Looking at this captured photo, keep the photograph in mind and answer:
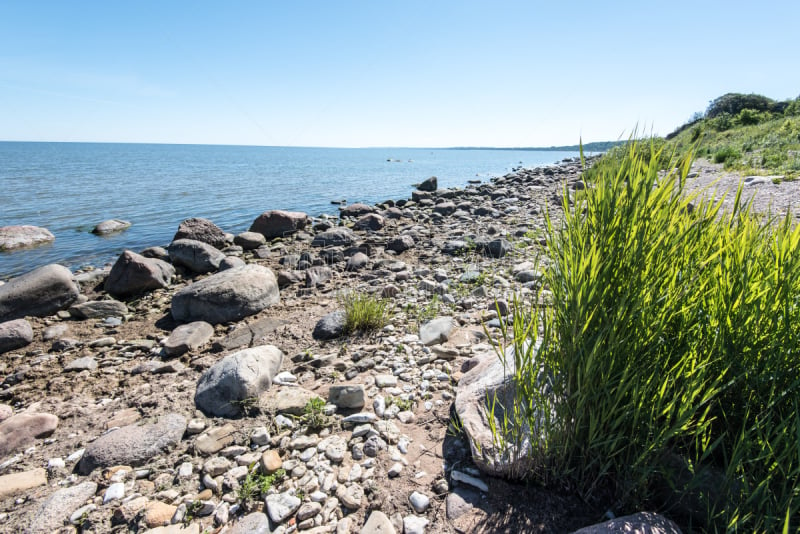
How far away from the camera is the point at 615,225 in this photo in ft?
6.26

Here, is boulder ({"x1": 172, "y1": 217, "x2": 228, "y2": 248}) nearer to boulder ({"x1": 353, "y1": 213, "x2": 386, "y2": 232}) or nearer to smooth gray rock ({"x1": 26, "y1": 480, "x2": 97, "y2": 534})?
boulder ({"x1": 353, "y1": 213, "x2": 386, "y2": 232})

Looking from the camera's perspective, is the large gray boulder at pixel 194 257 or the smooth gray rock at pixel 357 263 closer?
the smooth gray rock at pixel 357 263

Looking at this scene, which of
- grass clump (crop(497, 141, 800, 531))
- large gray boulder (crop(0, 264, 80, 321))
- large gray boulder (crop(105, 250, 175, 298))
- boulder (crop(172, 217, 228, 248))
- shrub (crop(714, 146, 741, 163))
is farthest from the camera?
shrub (crop(714, 146, 741, 163))

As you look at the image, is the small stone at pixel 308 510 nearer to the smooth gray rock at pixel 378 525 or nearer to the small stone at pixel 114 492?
the smooth gray rock at pixel 378 525

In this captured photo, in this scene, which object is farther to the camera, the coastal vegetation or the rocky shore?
the coastal vegetation

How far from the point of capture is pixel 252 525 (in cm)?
239

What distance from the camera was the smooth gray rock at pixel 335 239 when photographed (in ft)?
41.2

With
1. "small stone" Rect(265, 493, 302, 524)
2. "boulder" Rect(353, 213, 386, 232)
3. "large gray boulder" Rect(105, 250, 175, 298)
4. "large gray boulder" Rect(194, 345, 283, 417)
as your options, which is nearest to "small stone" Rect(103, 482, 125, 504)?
"large gray boulder" Rect(194, 345, 283, 417)

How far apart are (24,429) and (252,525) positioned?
2944 mm

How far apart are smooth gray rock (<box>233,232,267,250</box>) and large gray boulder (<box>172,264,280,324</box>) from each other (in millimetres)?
5879

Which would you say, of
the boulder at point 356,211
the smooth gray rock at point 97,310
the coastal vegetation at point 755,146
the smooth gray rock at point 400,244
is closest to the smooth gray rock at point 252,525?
the coastal vegetation at point 755,146

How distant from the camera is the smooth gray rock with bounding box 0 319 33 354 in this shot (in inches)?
239

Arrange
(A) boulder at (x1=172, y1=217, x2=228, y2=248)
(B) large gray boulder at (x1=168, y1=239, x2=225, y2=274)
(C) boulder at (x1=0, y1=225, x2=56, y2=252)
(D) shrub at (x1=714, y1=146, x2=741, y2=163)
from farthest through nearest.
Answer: (D) shrub at (x1=714, y1=146, x2=741, y2=163)
(C) boulder at (x1=0, y1=225, x2=56, y2=252)
(A) boulder at (x1=172, y1=217, x2=228, y2=248)
(B) large gray boulder at (x1=168, y1=239, x2=225, y2=274)

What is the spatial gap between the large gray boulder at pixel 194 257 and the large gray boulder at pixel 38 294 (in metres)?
2.52
